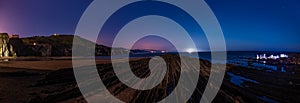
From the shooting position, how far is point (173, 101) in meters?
12.1

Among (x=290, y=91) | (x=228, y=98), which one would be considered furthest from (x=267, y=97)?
(x=228, y=98)

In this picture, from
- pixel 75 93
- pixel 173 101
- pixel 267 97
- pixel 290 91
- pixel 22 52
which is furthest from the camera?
pixel 22 52

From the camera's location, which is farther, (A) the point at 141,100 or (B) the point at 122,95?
(B) the point at 122,95

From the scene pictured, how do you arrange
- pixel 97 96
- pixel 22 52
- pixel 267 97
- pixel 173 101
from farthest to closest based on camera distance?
1. pixel 22 52
2. pixel 267 97
3. pixel 97 96
4. pixel 173 101

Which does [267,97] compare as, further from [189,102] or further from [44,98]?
[44,98]

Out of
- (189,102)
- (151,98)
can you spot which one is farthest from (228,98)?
(151,98)

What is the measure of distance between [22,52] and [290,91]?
80.2m

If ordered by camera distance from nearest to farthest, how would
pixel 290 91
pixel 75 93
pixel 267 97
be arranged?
pixel 75 93
pixel 267 97
pixel 290 91

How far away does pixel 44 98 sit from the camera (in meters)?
12.3

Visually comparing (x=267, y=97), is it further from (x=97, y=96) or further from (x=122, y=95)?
(x=97, y=96)

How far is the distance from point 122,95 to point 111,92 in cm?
113

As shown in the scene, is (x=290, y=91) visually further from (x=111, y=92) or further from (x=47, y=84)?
(x=47, y=84)

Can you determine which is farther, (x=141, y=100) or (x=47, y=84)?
(x=47, y=84)

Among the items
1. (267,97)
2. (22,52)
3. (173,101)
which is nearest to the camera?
(173,101)
